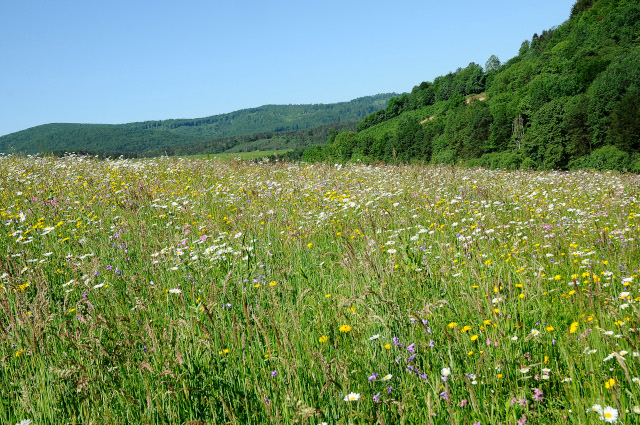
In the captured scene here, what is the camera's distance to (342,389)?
174cm

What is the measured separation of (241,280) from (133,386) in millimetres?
1466

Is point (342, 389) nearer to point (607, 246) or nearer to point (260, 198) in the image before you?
point (607, 246)

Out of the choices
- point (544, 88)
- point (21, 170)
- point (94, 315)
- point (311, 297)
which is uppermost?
point (544, 88)

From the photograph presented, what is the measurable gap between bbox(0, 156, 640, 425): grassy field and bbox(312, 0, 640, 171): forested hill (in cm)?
554

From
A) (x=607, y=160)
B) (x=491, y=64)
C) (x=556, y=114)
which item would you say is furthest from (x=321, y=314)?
(x=491, y=64)

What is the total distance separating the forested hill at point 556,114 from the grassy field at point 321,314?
5.54 m

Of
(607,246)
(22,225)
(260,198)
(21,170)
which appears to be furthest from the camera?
(21,170)

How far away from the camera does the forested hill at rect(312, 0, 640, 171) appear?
1470 inches

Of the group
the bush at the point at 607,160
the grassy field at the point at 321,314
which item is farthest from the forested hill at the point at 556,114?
the grassy field at the point at 321,314

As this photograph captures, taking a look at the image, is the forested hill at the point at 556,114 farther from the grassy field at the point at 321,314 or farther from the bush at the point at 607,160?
the grassy field at the point at 321,314

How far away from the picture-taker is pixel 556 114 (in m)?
40.7

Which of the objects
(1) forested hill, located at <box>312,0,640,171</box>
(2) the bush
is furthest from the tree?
(2) the bush

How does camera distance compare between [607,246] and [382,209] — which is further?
[382,209]

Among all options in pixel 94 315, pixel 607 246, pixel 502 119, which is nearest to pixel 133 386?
pixel 94 315
